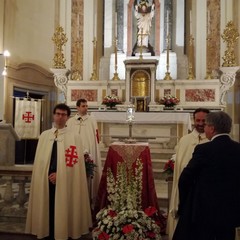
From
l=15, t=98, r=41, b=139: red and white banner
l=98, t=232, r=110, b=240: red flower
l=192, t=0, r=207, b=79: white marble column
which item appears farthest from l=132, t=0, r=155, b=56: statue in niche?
l=98, t=232, r=110, b=240: red flower

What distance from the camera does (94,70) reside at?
1126 cm

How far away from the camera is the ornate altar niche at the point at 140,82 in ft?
32.3

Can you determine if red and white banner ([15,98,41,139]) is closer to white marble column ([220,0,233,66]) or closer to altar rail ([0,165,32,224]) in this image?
altar rail ([0,165,32,224])

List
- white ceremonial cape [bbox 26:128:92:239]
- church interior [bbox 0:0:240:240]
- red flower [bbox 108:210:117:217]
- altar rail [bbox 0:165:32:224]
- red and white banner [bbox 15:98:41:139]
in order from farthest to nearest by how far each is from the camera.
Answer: red and white banner [bbox 15:98:41:139] < church interior [bbox 0:0:240:240] < altar rail [bbox 0:165:32:224] < white ceremonial cape [bbox 26:128:92:239] < red flower [bbox 108:210:117:217]

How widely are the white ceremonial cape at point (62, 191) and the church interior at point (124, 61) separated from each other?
175 inches

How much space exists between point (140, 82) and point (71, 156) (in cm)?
630

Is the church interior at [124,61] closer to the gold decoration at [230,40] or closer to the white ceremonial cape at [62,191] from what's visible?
the gold decoration at [230,40]

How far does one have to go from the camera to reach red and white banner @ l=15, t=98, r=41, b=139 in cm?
1043

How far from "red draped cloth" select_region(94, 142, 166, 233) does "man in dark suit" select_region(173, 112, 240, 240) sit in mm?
2038

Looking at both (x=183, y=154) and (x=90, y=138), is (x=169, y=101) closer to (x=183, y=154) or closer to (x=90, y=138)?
(x=90, y=138)

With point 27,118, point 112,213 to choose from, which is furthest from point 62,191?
point 27,118

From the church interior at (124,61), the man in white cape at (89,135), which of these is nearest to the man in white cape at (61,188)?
the man in white cape at (89,135)

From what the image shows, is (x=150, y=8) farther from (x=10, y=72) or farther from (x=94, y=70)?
(x=10, y=72)

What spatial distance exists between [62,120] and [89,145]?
1.67 meters
